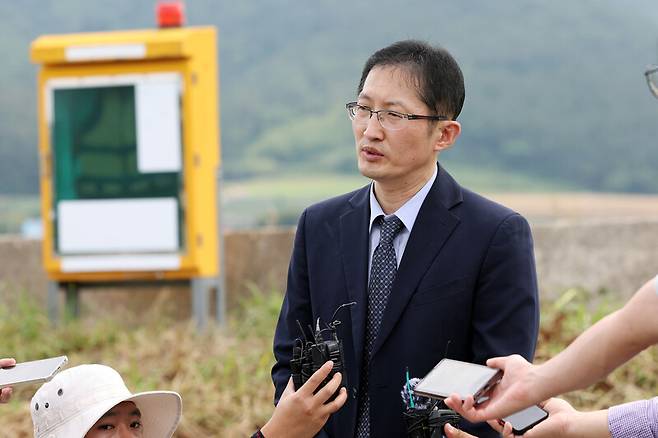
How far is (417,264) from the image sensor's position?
3.56 m

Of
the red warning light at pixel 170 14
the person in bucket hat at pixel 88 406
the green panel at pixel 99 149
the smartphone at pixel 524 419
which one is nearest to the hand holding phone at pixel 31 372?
the person in bucket hat at pixel 88 406

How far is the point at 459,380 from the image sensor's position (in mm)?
2912

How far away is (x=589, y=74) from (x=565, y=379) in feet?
→ 43.8

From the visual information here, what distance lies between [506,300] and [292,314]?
2.09ft

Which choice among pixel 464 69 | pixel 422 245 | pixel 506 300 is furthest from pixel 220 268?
pixel 464 69

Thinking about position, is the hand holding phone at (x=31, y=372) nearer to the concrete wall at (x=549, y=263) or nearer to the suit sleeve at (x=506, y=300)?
the suit sleeve at (x=506, y=300)

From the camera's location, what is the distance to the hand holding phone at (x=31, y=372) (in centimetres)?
344

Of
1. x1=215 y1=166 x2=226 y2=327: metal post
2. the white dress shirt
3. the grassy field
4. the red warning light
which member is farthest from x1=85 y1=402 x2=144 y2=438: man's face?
the red warning light

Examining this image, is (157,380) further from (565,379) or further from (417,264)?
(565,379)

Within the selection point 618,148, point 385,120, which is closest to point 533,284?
point 385,120

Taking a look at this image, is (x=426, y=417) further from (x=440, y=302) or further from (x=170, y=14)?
(x=170, y=14)

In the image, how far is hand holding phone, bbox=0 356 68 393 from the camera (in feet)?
11.3

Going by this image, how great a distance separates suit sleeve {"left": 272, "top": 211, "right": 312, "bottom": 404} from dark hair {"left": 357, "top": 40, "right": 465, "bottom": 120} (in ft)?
1.83

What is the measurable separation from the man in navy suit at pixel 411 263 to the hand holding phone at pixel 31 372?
64cm
